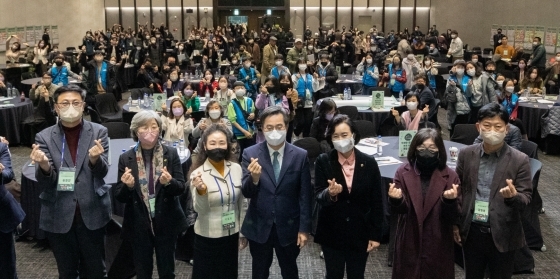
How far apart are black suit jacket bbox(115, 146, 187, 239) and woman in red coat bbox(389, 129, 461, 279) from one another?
1515 millimetres

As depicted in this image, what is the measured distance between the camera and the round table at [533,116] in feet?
33.8

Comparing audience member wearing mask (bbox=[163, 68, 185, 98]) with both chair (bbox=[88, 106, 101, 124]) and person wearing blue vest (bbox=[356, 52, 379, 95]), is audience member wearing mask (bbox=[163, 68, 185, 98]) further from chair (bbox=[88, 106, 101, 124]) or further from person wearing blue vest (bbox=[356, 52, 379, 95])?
person wearing blue vest (bbox=[356, 52, 379, 95])

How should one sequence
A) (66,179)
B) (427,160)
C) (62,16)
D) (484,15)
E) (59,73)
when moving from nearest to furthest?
(427,160) → (66,179) → (59,73) → (484,15) → (62,16)

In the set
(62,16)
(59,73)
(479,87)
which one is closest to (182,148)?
(479,87)

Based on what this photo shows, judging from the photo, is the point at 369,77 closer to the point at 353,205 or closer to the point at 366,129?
the point at 366,129

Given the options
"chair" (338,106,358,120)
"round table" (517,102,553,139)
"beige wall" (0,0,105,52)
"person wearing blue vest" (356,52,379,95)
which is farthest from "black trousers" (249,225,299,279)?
"beige wall" (0,0,105,52)

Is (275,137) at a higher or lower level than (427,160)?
higher

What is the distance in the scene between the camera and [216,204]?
156 inches

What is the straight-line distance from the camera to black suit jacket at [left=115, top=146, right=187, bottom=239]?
4023mm

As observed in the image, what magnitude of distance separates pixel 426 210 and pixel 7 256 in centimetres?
293

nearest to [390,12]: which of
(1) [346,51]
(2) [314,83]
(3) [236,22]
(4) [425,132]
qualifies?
(3) [236,22]

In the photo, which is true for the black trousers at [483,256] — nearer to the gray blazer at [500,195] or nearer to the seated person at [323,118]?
the gray blazer at [500,195]

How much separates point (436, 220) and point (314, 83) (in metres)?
7.27

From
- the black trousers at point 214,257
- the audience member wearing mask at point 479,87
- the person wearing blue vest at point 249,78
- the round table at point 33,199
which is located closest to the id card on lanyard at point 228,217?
the black trousers at point 214,257
